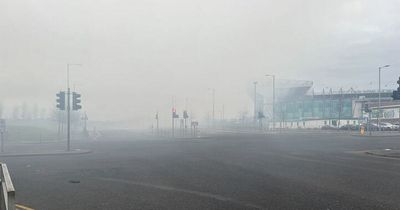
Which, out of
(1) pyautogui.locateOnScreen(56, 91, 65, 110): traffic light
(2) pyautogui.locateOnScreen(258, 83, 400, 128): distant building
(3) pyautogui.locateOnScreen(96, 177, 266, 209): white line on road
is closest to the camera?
(3) pyautogui.locateOnScreen(96, 177, 266, 209): white line on road

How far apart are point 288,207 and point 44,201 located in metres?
5.66

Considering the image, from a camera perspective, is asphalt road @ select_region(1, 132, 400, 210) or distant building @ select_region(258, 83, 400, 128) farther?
distant building @ select_region(258, 83, 400, 128)

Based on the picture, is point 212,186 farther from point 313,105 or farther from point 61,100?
point 313,105

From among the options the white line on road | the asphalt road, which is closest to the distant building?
the asphalt road

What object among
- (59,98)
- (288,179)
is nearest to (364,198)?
(288,179)

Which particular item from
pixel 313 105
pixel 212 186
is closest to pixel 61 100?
pixel 212 186

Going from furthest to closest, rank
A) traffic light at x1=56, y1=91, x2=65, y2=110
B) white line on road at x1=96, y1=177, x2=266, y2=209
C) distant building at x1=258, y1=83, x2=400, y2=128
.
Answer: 1. distant building at x1=258, y1=83, x2=400, y2=128
2. traffic light at x1=56, y1=91, x2=65, y2=110
3. white line on road at x1=96, y1=177, x2=266, y2=209

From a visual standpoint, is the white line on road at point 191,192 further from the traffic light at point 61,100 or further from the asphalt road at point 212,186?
the traffic light at point 61,100

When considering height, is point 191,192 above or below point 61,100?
below

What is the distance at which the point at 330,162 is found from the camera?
19.6 m

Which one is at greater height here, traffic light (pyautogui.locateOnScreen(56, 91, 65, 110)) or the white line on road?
traffic light (pyautogui.locateOnScreen(56, 91, 65, 110))

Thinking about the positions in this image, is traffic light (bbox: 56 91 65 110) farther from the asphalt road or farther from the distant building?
the distant building

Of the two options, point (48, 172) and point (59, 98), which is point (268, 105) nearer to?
point (59, 98)

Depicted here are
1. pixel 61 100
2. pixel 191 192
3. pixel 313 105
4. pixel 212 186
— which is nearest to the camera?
pixel 191 192
